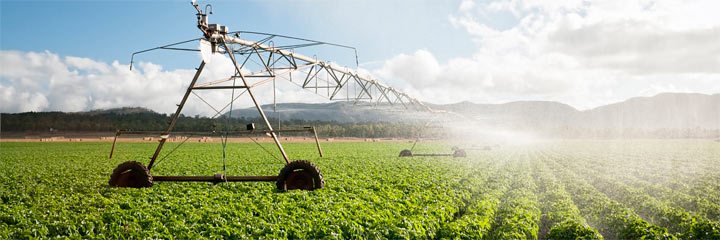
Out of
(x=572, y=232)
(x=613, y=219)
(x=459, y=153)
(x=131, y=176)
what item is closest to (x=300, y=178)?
(x=131, y=176)

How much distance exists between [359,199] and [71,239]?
682 centimetres

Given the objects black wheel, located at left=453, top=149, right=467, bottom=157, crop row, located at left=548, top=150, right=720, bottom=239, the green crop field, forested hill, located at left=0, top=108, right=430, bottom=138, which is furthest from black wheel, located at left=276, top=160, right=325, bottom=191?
forested hill, located at left=0, top=108, right=430, bottom=138

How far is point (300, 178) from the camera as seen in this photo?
13.0 metres

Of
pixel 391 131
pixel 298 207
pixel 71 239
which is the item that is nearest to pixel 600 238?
pixel 298 207

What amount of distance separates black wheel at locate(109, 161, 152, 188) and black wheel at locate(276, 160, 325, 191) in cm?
428

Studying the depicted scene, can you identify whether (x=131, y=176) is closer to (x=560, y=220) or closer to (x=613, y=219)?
(x=560, y=220)

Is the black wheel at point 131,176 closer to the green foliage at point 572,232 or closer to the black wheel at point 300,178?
the black wheel at point 300,178

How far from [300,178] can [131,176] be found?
5473 millimetres

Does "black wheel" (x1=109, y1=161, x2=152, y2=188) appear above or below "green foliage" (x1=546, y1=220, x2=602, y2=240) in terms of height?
above

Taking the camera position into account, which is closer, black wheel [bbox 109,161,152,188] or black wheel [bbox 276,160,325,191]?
black wheel [bbox 276,160,325,191]

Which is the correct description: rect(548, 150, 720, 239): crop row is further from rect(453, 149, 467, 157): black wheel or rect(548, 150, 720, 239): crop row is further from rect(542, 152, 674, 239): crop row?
rect(453, 149, 467, 157): black wheel

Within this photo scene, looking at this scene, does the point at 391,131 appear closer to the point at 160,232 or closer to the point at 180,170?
the point at 180,170

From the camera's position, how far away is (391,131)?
123688 millimetres

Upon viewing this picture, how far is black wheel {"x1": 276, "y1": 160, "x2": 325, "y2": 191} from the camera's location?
12.9 meters
